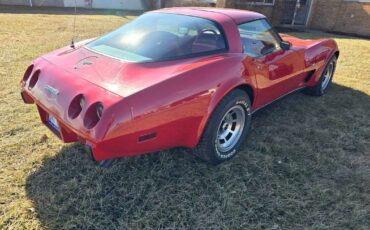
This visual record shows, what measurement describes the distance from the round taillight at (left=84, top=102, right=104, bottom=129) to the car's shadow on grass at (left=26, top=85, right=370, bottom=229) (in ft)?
2.41

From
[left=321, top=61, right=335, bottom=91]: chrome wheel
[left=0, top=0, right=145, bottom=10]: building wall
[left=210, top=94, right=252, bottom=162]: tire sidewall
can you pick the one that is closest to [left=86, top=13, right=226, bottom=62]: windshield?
[left=210, top=94, right=252, bottom=162]: tire sidewall

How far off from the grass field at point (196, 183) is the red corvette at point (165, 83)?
355 mm

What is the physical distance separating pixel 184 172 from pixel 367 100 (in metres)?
3.60

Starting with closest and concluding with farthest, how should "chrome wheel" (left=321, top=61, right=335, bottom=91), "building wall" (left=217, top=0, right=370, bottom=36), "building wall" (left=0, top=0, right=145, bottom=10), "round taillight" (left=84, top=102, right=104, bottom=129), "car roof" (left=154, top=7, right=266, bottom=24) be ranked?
1. "round taillight" (left=84, top=102, right=104, bottom=129)
2. "car roof" (left=154, top=7, right=266, bottom=24)
3. "chrome wheel" (left=321, top=61, right=335, bottom=91)
4. "building wall" (left=217, top=0, right=370, bottom=36)
5. "building wall" (left=0, top=0, right=145, bottom=10)

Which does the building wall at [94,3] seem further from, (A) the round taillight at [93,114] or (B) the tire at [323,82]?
(A) the round taillight at [93,114]

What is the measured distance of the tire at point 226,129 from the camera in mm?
2586

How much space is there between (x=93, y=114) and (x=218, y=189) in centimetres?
126

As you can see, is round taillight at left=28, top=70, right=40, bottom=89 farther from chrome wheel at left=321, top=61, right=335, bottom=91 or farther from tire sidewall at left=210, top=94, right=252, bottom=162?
chrome wheel at left=321, top=61, right=335, bottom=91

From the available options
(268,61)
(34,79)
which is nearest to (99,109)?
(34,79)

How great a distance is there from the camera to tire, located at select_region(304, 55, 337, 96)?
14.8 feet

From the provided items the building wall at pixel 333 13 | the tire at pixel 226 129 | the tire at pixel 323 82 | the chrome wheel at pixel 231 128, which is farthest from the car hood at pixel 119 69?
the building wall at pixel 333 13

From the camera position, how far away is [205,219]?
2.23 meters

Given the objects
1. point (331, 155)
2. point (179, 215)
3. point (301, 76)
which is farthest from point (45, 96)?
point (301, 76)

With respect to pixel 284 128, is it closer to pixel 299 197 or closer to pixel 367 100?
pixel 299 197
